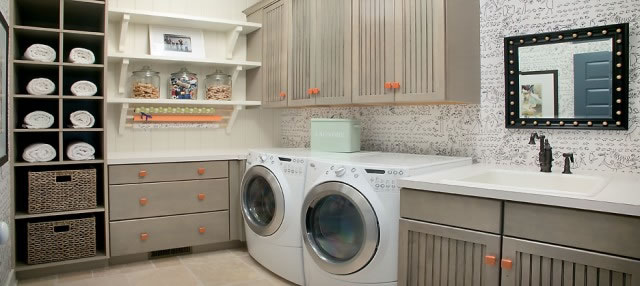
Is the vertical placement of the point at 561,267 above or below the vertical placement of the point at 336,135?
Answer: below

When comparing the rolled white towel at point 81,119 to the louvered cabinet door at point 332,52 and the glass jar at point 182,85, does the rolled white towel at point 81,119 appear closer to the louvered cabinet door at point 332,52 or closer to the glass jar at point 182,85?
the glass jar at point 182,85

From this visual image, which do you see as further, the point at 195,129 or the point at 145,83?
the point at 195,129

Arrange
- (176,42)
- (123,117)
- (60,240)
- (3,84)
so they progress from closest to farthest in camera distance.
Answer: (3,84)
(60,240)
(123,117)
(176,42)

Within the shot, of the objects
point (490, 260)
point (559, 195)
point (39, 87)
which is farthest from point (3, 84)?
point (559, 195)

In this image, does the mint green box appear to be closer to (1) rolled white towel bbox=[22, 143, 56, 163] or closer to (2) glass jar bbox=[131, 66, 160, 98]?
(2) glass jar bbox=[131, 66, 160, 98]

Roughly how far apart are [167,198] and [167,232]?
25 centimetres

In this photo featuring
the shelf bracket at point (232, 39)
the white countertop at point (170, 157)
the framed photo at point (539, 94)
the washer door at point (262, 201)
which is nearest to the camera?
the framed photo at point (539, 94)

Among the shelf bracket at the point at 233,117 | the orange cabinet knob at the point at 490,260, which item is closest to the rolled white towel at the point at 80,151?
the shelf bracket at the point at 233,117

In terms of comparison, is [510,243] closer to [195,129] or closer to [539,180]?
[539,180]

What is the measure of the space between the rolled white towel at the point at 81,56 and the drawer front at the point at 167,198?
848 mm

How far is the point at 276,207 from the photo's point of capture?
113 inches

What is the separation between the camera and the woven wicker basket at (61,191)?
2.85m

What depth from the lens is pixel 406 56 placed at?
250 cm

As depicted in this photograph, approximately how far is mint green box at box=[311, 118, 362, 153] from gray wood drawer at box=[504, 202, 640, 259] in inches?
55.8
